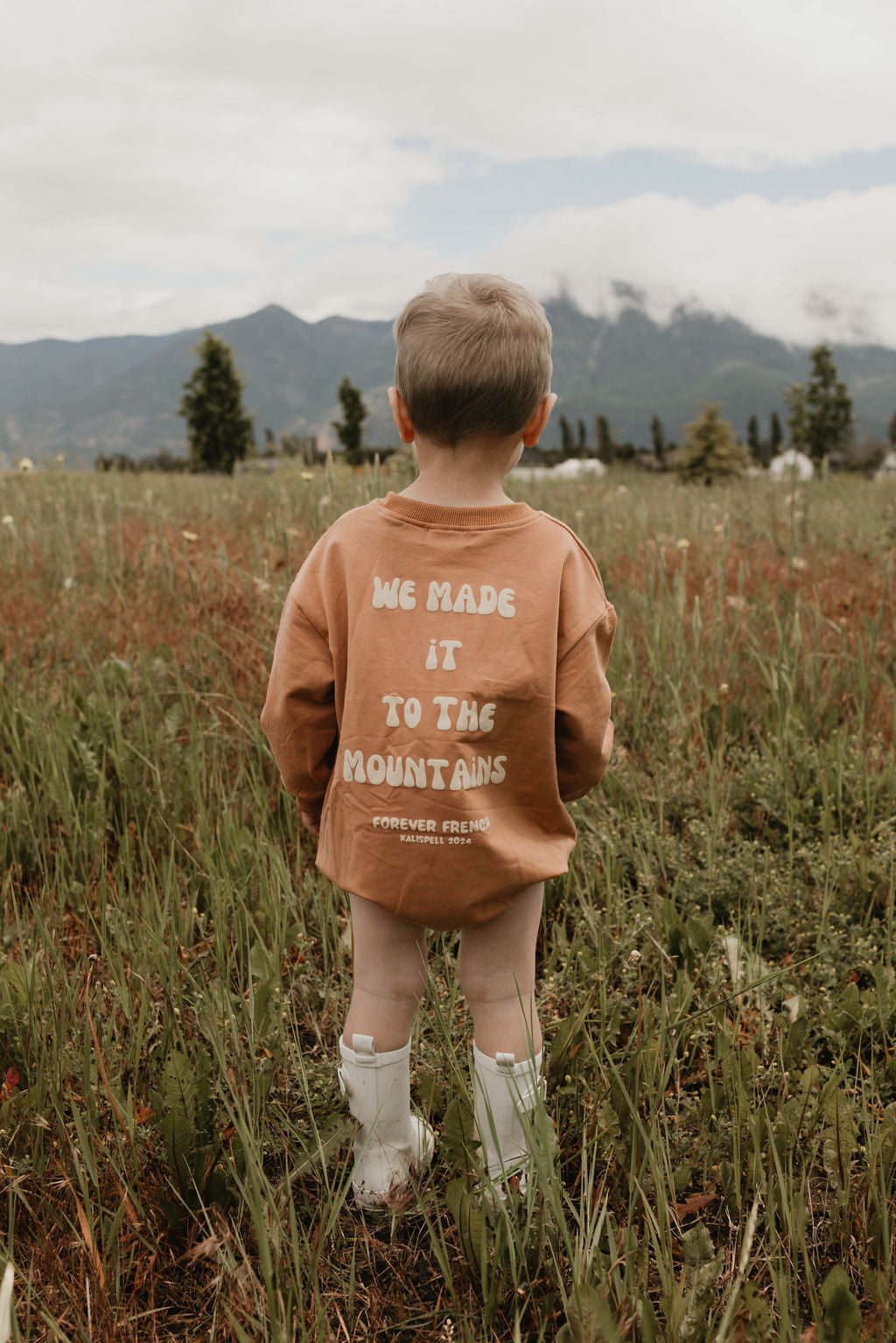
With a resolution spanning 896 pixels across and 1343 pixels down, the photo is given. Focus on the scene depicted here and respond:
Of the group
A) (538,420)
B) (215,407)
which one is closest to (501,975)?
(538,420)

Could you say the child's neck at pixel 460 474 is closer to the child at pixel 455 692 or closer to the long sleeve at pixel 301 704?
the child at pixel 455 692

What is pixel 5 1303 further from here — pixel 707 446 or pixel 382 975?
pixel 707 446

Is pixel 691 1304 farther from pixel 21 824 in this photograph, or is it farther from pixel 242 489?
pixel 242 489

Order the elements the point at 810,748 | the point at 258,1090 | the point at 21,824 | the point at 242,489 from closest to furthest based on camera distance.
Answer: the point at 258,1090, the point at 21,824, the point at 810,748, the point at 242,489

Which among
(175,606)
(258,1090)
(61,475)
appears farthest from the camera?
(61,475)

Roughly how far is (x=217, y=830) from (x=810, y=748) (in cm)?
176

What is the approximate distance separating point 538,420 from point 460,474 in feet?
0.56

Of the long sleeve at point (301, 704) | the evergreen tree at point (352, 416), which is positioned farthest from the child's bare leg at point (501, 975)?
the evergreen tree at point (352, 416)

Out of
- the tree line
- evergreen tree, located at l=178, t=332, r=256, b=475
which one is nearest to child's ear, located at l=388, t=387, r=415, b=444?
the tree line

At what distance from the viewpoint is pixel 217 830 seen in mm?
2148

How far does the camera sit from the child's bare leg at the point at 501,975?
1.46m

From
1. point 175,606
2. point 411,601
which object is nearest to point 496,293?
point 411,601

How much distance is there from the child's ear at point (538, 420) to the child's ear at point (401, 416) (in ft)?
0.63

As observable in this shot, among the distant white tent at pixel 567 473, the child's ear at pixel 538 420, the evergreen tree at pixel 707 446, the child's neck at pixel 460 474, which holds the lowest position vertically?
the child's neck at pixel 460 474
